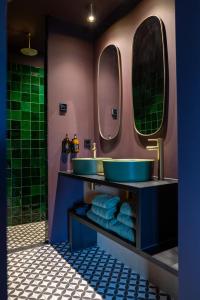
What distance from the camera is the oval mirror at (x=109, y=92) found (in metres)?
2.42

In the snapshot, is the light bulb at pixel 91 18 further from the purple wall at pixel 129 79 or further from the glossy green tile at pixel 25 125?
the glossy green tile at pixel 25 125

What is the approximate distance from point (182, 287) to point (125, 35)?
2.16 meters

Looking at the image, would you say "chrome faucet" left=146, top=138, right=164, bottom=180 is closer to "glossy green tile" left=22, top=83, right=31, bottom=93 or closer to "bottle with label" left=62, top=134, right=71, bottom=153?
"bottle with label" left=62, top=134, right=71, bottom=153

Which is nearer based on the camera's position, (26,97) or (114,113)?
(114,113)

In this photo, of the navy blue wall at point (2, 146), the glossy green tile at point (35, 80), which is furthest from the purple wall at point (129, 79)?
the navy blue wall at point (2, 146)

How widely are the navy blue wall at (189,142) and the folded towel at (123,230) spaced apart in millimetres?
499

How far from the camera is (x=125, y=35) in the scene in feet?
7.60

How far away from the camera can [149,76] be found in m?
2.02

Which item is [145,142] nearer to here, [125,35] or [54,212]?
[125,35]

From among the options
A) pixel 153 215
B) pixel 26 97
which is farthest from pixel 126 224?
pixel 26 97

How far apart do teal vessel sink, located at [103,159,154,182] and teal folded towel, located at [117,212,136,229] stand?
0.26 meters

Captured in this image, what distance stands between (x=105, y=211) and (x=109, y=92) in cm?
129

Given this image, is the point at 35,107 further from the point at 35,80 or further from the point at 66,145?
the point at 66,145

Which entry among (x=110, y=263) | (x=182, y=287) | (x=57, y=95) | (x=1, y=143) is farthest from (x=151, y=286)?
(x=57, y=95)
